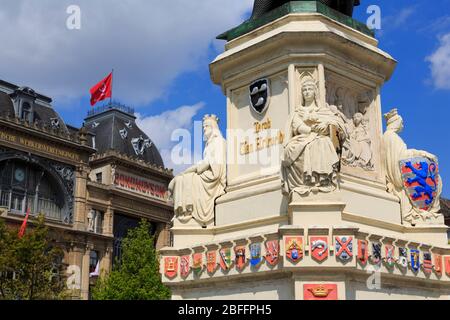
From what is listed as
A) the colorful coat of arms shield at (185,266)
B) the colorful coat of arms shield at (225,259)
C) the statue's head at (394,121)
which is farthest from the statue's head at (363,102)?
the colorful coat of arms shield at (185,266)

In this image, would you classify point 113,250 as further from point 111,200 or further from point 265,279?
point 265,279

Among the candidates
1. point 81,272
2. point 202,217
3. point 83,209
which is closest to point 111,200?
point 83,209

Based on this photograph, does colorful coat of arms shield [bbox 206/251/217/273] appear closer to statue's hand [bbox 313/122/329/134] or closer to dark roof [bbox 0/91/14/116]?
statue's hand [bbox 313/122/329/134]

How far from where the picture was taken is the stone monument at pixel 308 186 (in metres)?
9.95

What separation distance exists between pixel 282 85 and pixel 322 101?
944 mm

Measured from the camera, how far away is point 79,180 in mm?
59906

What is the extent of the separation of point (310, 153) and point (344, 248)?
1.55m

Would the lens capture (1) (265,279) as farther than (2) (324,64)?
No

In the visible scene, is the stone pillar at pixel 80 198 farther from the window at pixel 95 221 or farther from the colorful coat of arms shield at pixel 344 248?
the colorful coat of arms shield at pixel 344 248

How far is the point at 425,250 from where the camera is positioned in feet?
36.1

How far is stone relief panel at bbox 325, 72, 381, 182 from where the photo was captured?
38.7 ft

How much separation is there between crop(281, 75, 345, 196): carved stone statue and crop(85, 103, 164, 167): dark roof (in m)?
56.9

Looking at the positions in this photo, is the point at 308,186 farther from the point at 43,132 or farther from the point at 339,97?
the point at 43,132

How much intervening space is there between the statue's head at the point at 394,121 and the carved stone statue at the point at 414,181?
1.10 ft
